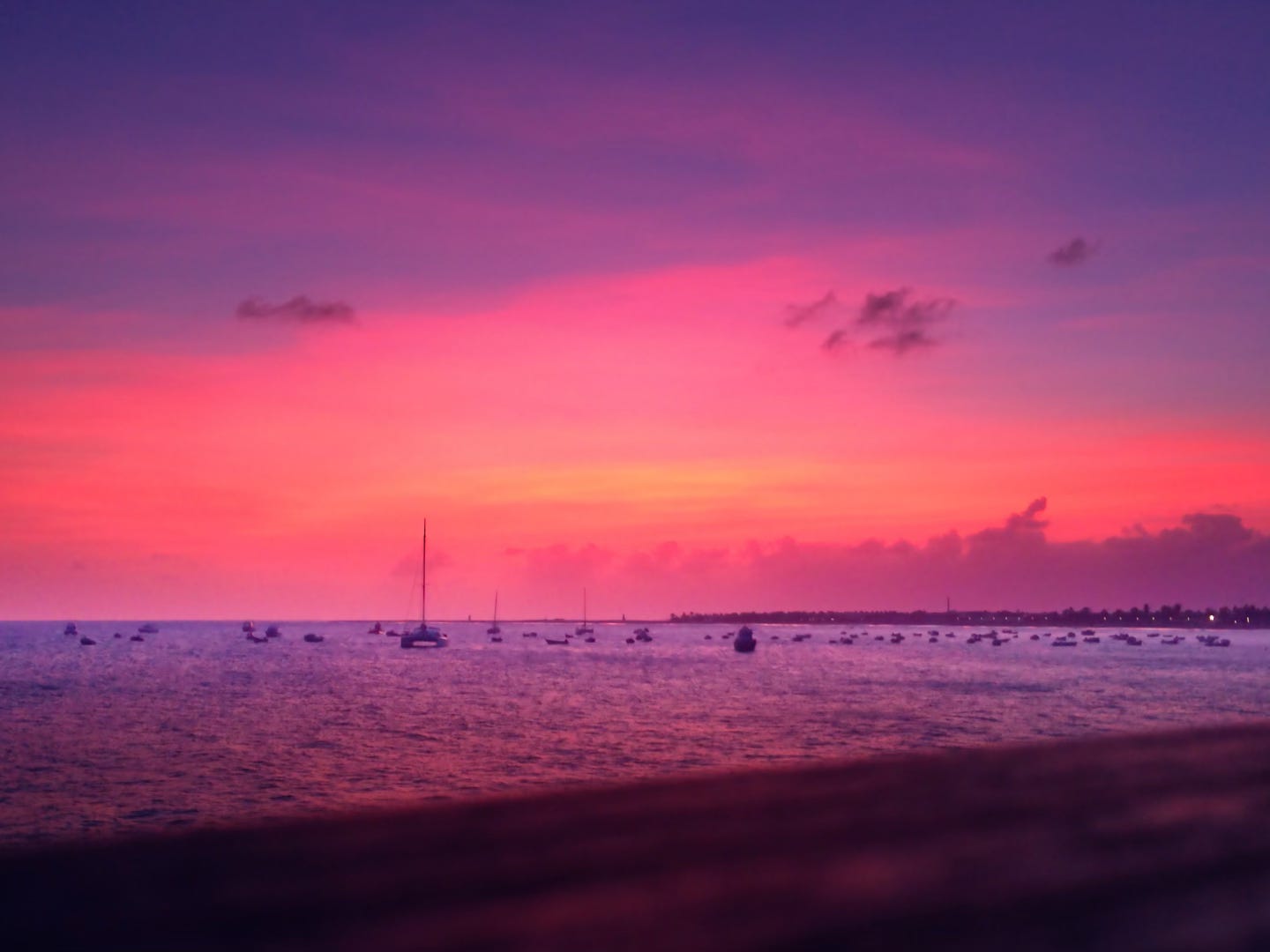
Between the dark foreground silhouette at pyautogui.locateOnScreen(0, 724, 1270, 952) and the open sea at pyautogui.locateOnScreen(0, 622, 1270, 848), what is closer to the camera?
the dark foreground silhouette at pyautogui.locateOnScreen(0, 724, 1270, 952)

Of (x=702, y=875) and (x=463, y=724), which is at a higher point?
(x=702, y=875)

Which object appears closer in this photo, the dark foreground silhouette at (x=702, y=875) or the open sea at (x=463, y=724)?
the dark foreground silhouette at (x=702, y=875)

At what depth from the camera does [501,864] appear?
2.99 metres

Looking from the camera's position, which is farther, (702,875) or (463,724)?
(463,724)

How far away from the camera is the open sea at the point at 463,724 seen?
3341 centimetres

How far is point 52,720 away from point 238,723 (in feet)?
39.9

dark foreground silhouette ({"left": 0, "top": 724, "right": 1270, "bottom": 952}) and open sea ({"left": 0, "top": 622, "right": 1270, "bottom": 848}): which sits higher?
dark foreground silhouette ({"left": 0, "top": 724, "right": 1270, "bottom": 952})

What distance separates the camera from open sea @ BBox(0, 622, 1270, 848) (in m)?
33.4

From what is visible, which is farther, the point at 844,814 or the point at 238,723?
the point at 238,723

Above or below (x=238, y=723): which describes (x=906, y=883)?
above

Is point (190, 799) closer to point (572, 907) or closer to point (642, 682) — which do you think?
point (572, 907)

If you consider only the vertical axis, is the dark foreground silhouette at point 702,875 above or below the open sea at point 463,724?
above

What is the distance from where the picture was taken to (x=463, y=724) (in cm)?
5375

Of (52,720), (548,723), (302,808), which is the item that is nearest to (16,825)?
(302,808)
